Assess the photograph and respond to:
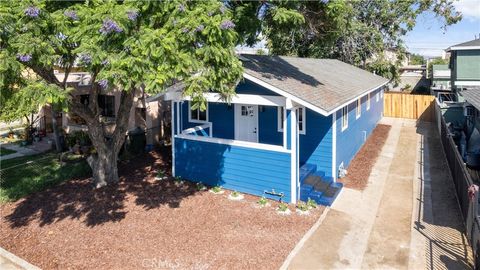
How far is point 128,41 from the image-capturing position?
687 centimetres

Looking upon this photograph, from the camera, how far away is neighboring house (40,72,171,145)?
57.4 ft

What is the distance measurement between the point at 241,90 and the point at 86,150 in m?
7.92

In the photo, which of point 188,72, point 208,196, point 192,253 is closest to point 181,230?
point 192,253

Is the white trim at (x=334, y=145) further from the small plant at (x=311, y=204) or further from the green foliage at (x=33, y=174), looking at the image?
the green foliage at (x=33, y=174)

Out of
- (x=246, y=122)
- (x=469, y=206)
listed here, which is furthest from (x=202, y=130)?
(x=469, y=206)

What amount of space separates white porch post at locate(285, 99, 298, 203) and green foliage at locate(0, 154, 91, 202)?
25.4 ft

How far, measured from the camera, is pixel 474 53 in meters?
25.9

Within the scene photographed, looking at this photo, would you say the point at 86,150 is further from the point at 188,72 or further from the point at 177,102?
the point at 188,72

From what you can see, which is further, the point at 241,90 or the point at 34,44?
the point at 241,90

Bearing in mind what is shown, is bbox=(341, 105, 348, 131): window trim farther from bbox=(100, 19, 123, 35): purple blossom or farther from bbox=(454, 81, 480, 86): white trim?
bbox=(454, 81, 480, 86): white trim

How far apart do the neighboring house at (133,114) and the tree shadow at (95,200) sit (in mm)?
4427

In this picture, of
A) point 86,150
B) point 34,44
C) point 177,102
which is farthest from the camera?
point 86,150

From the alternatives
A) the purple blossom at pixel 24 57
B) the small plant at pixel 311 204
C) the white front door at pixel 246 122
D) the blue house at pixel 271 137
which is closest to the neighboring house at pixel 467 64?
the blue house at pixel 271 137

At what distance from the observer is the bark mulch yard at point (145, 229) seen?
784 centimetres
